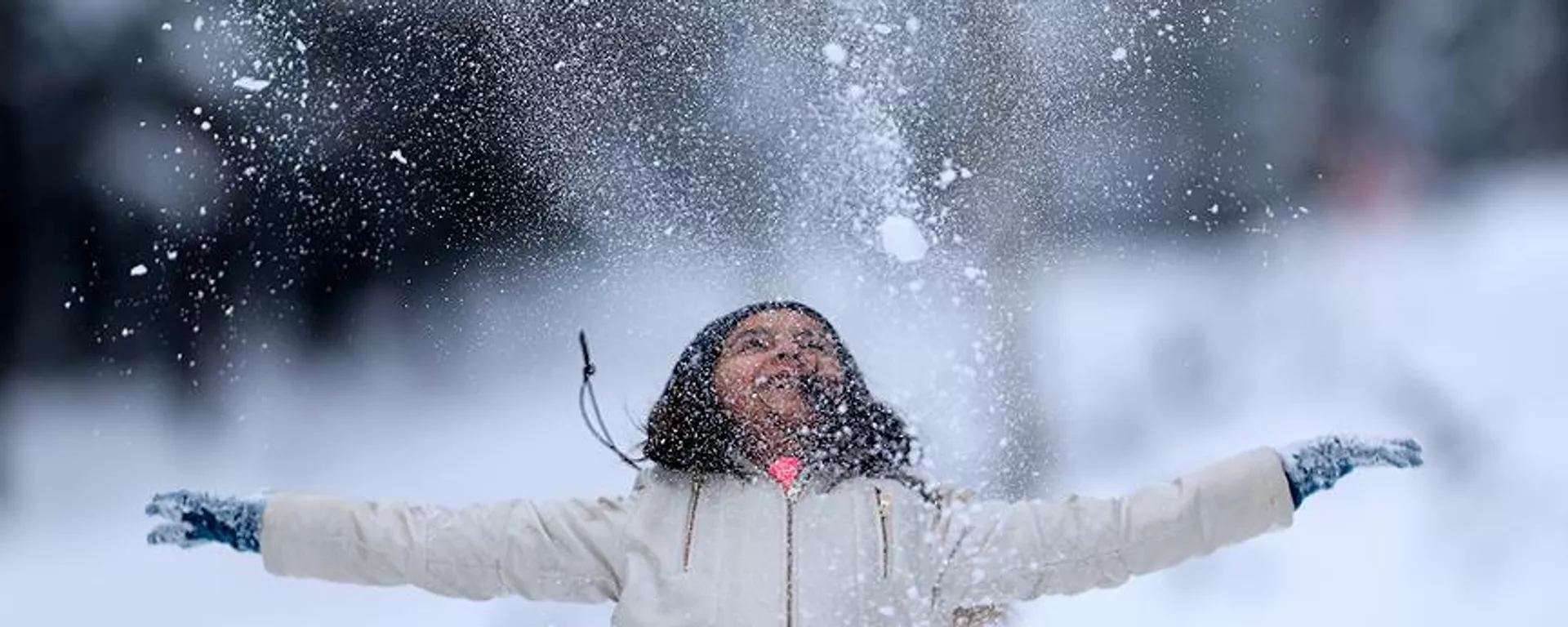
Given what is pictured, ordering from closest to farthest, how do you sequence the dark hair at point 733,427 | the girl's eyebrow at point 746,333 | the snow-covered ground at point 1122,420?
the dark hair at point 733,427 → the girl's eyebrow at point 746,333 → the snow-covered ground at point 1122,420

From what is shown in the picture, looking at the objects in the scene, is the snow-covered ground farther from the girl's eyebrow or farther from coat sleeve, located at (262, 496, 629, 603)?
coat sleeve, located at (262, 496, 629, 603)

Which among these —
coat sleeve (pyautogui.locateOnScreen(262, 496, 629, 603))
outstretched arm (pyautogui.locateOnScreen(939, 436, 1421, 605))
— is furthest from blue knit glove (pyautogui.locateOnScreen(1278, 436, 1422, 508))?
coat sleeve (pyautogui.locateOnScreen(262, 496, 629, 603))

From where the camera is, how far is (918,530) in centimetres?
198

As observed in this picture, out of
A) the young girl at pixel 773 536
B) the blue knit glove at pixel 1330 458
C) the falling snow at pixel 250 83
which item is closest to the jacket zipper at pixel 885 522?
the young girl at pixel 773 536

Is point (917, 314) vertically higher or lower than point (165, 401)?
higher

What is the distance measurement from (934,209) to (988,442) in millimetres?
462

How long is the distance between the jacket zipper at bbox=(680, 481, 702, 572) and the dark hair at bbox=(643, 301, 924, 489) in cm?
3

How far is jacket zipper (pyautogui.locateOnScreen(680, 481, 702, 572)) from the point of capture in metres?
1.92

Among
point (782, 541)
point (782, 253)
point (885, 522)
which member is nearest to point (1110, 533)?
point (885, 522)

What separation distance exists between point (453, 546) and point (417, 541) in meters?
0.05

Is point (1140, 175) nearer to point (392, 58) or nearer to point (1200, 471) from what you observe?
point (1200, 471)

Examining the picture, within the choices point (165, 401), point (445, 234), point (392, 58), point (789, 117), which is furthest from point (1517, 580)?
point (165, 401)

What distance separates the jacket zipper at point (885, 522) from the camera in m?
1.94

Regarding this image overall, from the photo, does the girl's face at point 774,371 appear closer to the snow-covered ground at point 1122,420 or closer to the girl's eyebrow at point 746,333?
the girl's eyebrow at point 746,333
